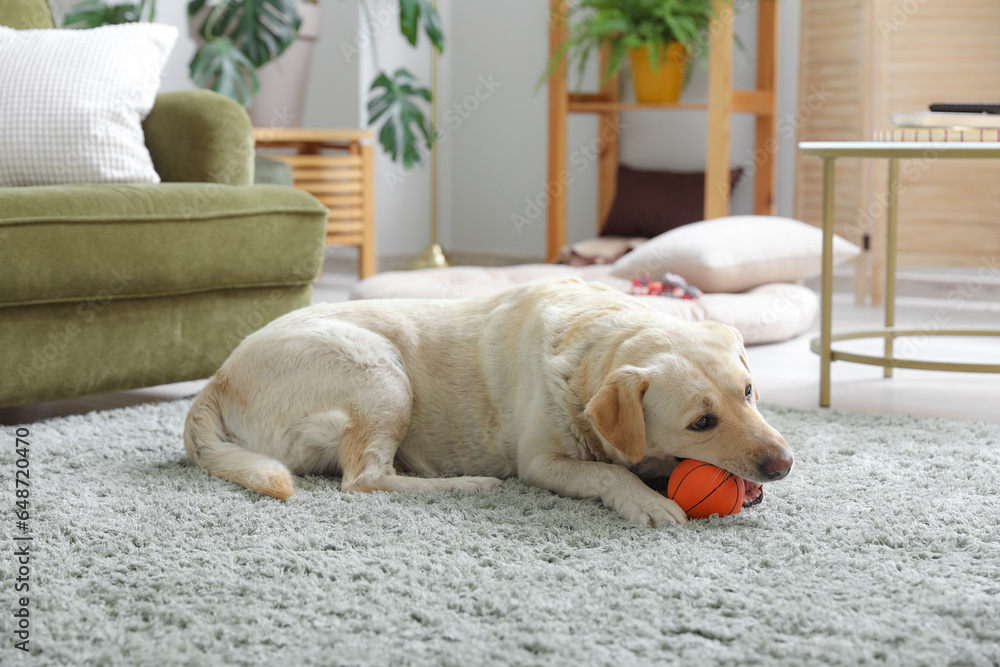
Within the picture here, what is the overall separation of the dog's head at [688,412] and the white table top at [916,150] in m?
1.02

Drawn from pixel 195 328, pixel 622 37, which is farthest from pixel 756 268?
pixel 195 328

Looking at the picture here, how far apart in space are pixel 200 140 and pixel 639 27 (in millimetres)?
2487

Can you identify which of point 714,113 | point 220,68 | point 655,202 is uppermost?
point 220,68

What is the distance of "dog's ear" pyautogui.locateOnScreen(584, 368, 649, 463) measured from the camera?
5.32ft

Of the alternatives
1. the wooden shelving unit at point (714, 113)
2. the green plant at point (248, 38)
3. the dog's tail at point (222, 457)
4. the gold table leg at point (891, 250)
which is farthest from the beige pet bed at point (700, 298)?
the dog's tail at point (222, 457)

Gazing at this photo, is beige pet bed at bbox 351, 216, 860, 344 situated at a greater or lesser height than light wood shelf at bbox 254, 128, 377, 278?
lesser

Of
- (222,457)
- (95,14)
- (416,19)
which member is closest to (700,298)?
(222,457)

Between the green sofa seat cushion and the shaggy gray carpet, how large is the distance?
0.50 m

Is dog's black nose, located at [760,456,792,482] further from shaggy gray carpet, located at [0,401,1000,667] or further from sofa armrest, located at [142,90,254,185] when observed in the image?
sofa armrest, located at [142,90,254,185]

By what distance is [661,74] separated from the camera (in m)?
4.78

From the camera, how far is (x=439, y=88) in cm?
593

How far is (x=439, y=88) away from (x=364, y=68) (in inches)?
22.4

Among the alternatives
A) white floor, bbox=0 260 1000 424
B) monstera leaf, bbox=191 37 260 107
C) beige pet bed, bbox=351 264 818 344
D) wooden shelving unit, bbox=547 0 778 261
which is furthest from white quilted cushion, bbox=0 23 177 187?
wooden shelving unit, bbox=547 0 778 261

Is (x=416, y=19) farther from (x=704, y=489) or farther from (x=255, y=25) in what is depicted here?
(x=704, y=489)
